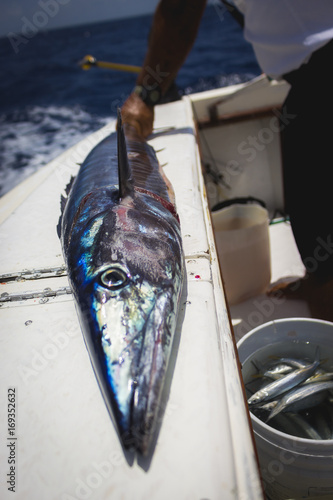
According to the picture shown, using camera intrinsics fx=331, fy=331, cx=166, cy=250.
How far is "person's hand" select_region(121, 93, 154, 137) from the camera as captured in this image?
2439 millimetres

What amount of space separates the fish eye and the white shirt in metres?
1.47

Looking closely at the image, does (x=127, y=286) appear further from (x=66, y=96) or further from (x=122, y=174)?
(x=66, y=96)

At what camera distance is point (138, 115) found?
2.48 m

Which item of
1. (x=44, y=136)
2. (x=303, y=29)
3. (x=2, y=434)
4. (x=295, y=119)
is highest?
(x=44, y=136)

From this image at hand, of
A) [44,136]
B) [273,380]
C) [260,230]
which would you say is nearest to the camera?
[273,380]

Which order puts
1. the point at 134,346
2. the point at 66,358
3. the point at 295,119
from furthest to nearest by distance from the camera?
1. the point at 295,119
2. the point at 66,358
3. the point at 134,346

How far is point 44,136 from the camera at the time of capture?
8055mm

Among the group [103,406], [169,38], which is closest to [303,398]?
[103,406]

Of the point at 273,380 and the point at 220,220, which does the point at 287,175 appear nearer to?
the point at 220,220

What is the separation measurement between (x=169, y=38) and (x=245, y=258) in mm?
1747

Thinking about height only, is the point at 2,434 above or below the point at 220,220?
below

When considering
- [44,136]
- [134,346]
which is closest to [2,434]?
[134,346]

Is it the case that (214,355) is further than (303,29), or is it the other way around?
(303,29)

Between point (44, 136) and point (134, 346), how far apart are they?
8.36 meters
